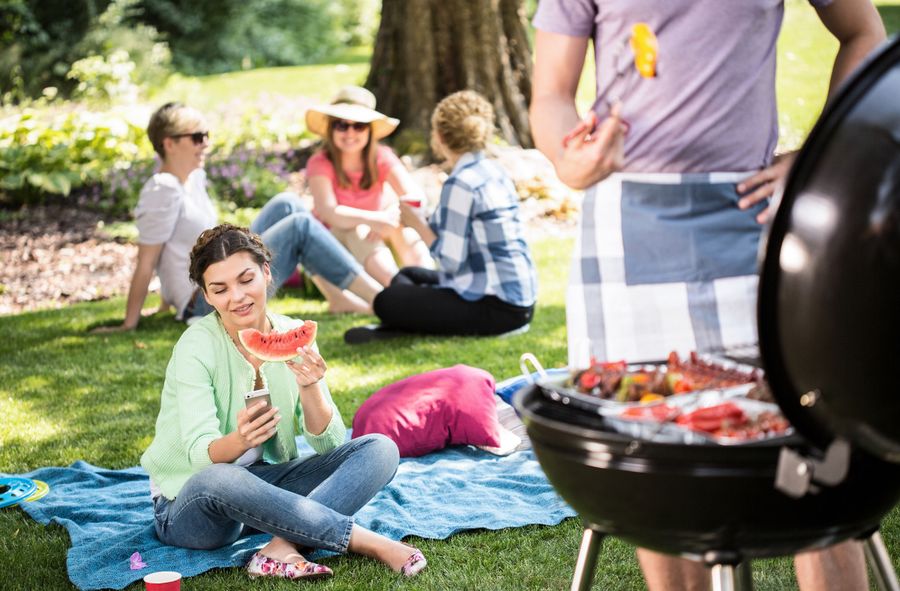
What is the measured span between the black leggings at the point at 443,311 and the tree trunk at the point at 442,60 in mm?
4718

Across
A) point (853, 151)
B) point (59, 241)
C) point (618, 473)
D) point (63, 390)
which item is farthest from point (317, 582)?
point (59, 241)

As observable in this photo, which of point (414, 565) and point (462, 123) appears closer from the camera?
point (414, 565)

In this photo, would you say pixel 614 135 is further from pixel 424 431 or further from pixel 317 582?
pixel 424 431

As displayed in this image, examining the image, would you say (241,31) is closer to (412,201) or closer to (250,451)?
(412,201)

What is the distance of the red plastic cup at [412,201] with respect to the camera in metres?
7.31

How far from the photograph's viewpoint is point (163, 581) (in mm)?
3453

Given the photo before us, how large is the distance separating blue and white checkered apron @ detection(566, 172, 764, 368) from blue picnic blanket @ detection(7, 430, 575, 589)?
190cm

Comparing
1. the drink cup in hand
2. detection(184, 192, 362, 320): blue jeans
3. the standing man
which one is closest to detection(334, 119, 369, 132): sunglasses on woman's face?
detection(184, 192, 362, 320): blue jeans

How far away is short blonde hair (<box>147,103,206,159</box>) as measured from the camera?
7.32 metres

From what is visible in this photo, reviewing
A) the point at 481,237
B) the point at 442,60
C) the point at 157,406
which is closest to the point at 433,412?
the point at 157,406

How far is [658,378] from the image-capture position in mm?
2117

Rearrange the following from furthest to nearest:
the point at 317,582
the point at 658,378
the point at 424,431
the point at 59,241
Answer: the point at 59,241
the point at 424,431
the point at 317,582
the point at 658,378

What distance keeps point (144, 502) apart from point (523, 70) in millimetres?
8490

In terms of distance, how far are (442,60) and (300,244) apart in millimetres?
4672
